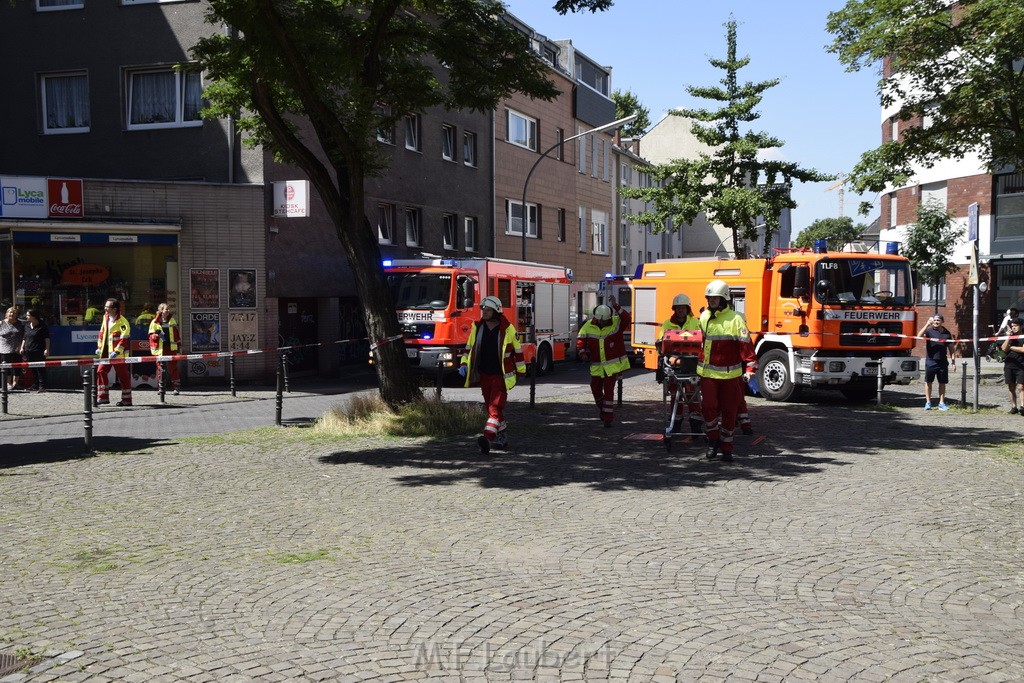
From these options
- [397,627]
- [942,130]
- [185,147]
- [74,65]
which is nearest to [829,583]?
[397,627]

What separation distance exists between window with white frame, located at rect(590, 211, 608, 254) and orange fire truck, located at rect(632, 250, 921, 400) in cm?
2730

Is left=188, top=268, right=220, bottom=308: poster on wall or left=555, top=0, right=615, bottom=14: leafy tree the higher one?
left=555, top=0, right=615, bottom=14: leafy tree

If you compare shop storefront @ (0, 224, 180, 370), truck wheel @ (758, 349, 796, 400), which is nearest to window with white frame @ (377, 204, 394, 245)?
shop storefront @ (0, 224, 180, 370)

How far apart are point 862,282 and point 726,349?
7495 mm

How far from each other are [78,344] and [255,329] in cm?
365

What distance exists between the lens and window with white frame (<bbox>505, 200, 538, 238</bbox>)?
118 ft

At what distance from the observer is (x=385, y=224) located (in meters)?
27.7

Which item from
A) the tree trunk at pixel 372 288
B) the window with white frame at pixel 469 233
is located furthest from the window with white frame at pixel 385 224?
the tree trunk at pixel 372 288

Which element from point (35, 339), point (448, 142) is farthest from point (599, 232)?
point (35, 339)

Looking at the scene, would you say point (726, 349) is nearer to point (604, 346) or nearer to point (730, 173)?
point (604, 346)

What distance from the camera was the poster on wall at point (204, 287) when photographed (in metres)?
21.4

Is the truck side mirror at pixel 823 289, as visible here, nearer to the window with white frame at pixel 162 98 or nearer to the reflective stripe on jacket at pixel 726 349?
the reflective stripe on jacket at pixel 726 349

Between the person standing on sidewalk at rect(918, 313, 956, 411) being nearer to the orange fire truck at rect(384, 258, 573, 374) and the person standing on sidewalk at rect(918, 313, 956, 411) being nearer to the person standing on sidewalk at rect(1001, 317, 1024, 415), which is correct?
the person standing on sidewalk at rect(1001, 317, 1024, 415)

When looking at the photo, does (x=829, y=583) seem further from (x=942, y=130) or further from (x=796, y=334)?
(x=942, y=130)
